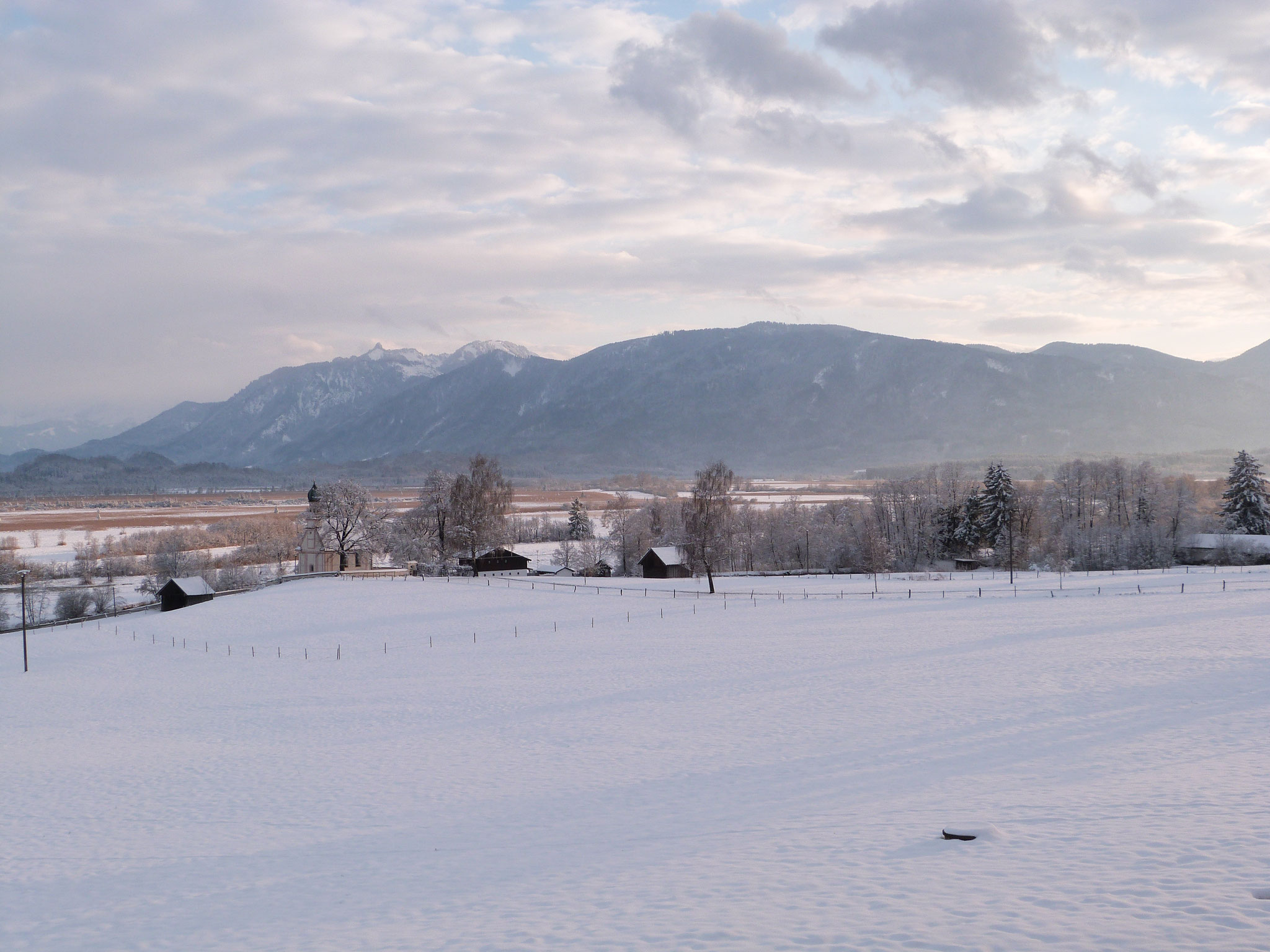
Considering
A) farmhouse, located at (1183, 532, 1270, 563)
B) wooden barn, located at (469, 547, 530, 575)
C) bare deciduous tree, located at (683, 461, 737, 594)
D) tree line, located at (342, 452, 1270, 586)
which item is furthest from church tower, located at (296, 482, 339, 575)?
farmhouse, located at (1183, 532, 1270, 563)

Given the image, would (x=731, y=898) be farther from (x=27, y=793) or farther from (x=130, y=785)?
(x=27, y=793)

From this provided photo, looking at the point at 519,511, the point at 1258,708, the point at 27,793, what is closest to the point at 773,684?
the point at 1258,708

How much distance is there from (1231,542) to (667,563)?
50.8 m

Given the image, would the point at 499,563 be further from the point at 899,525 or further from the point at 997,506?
the point at 997,506

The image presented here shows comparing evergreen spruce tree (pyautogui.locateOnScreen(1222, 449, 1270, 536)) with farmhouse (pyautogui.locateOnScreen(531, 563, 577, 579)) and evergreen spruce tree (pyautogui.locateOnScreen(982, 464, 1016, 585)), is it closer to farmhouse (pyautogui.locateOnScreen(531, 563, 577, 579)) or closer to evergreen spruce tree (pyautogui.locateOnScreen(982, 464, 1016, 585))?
evergreen spruce tree (pyautogui.locateOnScreen(982, 464, 1016, 585))

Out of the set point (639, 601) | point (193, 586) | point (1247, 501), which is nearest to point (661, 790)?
point (639, 601)

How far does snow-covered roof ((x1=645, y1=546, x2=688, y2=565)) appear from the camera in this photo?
77.2m

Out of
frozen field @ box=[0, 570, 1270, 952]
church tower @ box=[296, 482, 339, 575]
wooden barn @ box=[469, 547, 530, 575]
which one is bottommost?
frozen field @ box=[0, 570, 1270, 952]

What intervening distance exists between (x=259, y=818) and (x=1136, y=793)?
65.4ft

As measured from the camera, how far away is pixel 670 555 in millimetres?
77438

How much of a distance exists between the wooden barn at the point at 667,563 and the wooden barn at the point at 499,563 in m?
13.3

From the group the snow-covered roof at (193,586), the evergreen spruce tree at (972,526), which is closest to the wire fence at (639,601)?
the snow-covered roof at (193,586)

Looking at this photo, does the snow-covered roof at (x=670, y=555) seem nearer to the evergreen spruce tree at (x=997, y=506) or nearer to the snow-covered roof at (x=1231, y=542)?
the evergreen spruce tree at (x=997, y=506)

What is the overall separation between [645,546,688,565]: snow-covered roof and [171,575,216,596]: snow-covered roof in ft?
123
